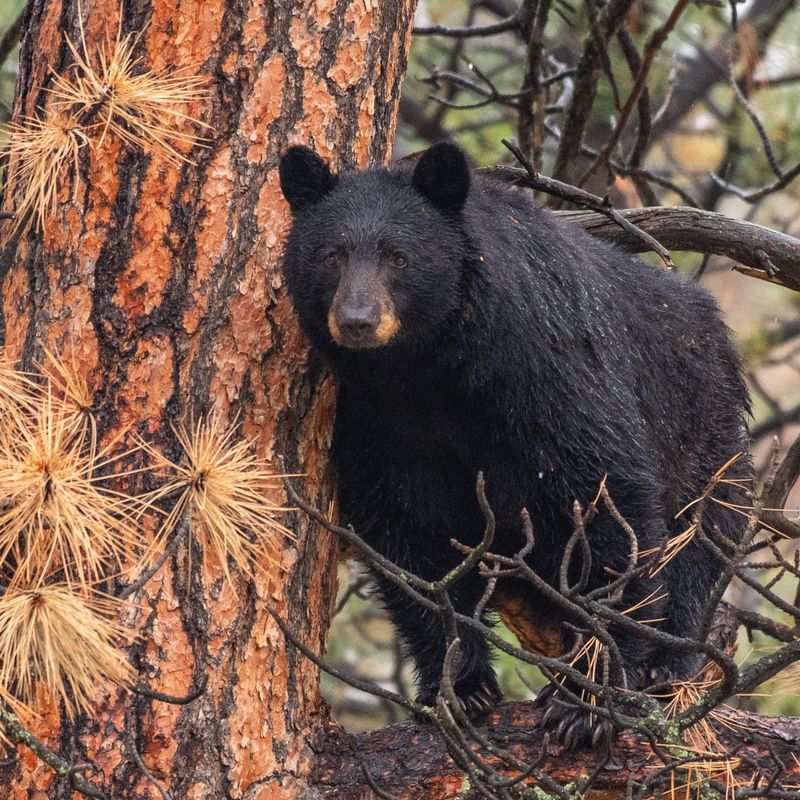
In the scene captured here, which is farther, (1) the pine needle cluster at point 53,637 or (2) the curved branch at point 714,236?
(2) the curved branch at point 714,236

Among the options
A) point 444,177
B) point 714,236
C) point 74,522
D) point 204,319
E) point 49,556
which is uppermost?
point 714,236

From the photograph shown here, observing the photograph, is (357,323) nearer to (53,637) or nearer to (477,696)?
(53,637)

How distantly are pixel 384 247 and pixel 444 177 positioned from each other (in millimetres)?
273

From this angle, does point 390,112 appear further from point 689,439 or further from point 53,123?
point 689,439

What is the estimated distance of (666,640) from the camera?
2496mm

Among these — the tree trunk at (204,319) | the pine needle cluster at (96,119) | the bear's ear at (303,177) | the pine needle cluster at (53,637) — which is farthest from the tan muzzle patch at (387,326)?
the pine needle cluster at (53,637)

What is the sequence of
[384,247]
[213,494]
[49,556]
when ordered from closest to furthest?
1. [49,556]
2. [213,494]
3. [384,247]

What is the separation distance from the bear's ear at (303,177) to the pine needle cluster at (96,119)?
0.26 meters

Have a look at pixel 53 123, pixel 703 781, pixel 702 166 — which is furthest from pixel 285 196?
pixel 702 166

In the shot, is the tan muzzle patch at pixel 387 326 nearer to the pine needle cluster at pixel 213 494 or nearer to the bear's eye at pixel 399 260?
the bear's eye at pixel 399 260

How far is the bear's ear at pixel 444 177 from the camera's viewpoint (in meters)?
3.47

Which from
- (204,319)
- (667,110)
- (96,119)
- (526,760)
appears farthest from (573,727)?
(667,110)

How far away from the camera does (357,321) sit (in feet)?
10.6

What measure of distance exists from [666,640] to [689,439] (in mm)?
2011
